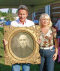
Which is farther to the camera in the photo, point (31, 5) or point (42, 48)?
point (31, 5)

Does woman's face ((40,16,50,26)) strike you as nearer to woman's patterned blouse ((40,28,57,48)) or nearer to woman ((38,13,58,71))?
woman ((38,13,58,71))

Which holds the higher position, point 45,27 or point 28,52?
point 45,27

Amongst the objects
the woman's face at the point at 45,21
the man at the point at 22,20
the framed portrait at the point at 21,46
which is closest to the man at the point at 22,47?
the framed portrait at the point at 21,46

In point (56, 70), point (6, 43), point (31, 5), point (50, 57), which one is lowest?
point (56, 70)

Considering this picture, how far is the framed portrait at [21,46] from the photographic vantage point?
337 centimetres

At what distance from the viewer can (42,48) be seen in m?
3.53

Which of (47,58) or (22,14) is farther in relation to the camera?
(47,58)

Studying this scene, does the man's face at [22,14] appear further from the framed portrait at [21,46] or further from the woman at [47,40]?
the woman at [47,40]

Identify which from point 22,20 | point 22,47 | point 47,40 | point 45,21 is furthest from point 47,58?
point 22,20

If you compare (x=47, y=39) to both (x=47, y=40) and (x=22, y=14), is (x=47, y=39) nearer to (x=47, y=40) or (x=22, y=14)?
(x=47, y=40)

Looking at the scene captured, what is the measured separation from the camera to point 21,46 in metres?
3.44

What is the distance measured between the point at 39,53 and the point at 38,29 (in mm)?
379

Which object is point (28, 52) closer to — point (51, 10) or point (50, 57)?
point (50, 57)

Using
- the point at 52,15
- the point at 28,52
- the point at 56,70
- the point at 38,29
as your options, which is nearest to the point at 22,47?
the point at 28,52
